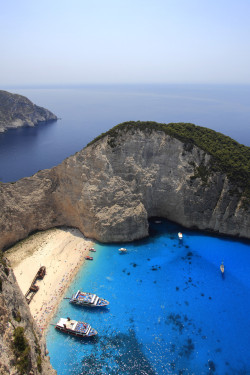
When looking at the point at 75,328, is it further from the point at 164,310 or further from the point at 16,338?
the point at 16,338

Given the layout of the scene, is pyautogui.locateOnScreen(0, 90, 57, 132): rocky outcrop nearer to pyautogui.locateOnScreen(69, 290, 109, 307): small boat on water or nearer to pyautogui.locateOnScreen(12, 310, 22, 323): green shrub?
pyautogui.locateOnScreen(69, 290, 109, 307): small boat on water

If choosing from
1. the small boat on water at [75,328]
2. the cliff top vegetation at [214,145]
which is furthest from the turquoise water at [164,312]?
the cliff top vegetation at [214,145]

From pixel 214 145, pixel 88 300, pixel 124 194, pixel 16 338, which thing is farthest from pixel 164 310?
pixel 214 145

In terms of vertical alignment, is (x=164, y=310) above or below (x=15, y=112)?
below

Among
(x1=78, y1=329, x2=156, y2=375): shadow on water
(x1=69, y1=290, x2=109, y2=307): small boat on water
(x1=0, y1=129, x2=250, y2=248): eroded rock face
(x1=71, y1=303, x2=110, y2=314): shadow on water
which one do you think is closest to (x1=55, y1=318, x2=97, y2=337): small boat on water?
(x1=78, y1=329, x2=156, y2=375): shadow on water

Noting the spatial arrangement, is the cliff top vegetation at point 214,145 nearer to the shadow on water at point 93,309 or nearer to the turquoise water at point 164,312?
the turquoise water at point 164,312

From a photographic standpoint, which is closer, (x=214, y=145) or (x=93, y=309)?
(x=93, y=309)
